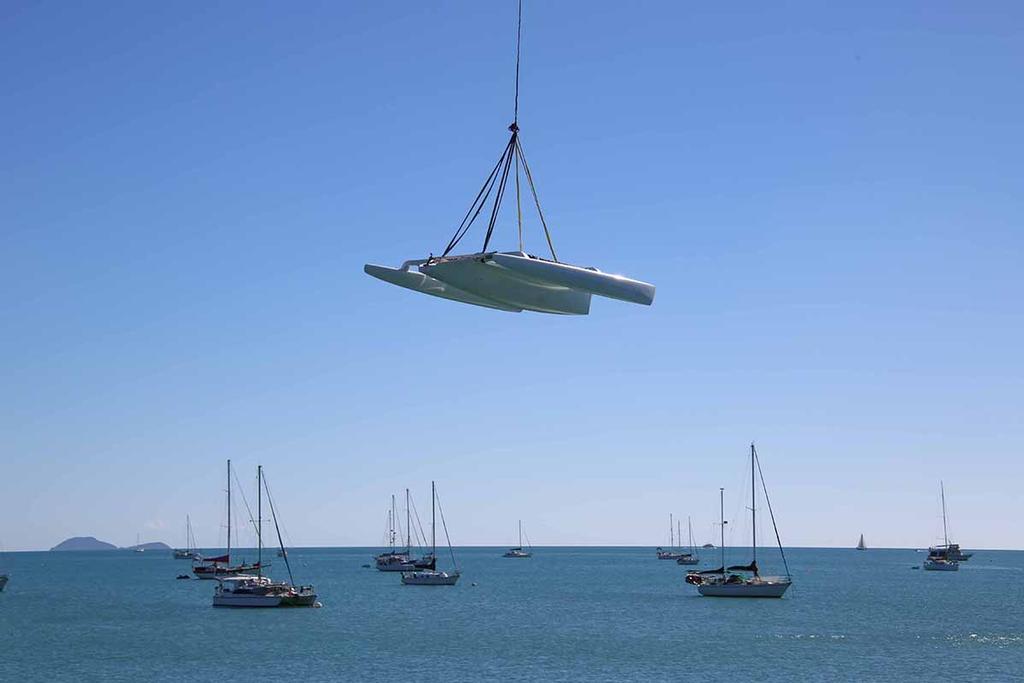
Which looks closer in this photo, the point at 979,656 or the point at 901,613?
the point at 979,656

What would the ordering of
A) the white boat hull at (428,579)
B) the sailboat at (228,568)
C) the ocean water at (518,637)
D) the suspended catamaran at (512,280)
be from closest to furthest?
the suspended catamaran at (512,280)
the ocean water at (518,637)
the sailboat at (228,568)
the white boat hull at (428,579)

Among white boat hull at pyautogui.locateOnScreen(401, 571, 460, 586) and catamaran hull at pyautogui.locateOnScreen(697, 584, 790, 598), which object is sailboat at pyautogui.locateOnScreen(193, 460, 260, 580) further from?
catamaran hull at pyautogui.locateOnScreen(697, 584, 790, 598)

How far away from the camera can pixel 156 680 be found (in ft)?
171

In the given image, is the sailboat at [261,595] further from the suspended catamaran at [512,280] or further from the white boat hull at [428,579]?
the suspended catamaran at [512,280]

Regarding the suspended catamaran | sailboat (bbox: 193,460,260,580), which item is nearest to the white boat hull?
sailboat (bbox: 193,460,260,580)

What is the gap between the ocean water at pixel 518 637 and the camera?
54969 mm

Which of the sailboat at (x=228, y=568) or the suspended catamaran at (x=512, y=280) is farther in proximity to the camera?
the sailboat at (x=228, y=568)

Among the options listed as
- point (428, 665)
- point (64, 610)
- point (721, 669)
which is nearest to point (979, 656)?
point (721, 669)

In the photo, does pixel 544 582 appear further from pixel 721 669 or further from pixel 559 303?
pixel 559 303

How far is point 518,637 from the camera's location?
69.9 m

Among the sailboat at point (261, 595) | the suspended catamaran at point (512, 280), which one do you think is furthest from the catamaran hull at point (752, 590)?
the suspended catamaran at point (512, 280)

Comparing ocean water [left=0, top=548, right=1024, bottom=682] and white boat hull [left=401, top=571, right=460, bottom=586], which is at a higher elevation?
white boat hull [left=401, top=571, right=460, bottom=586]

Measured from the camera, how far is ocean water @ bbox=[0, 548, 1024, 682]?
54969 millimetres

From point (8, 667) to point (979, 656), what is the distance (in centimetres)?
4825
